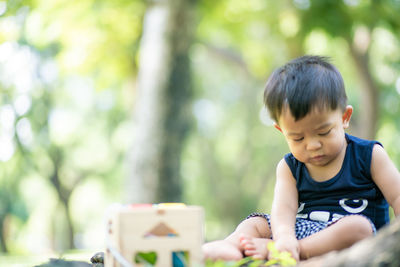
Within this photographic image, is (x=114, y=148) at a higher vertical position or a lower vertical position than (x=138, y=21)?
lower

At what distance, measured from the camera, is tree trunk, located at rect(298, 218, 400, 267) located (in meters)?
1.46

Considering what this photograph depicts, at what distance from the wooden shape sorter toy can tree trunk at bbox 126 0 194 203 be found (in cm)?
624

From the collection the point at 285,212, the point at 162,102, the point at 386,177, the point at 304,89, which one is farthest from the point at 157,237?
the point at 162,102

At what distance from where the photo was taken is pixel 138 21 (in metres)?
9.62

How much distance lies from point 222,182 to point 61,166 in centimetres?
750

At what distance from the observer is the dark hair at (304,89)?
223 cm

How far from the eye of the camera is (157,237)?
1848mm

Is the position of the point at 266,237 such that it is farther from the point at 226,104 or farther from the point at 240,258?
the point at 226,104

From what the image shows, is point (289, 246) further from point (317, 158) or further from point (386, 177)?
point (386, 177)

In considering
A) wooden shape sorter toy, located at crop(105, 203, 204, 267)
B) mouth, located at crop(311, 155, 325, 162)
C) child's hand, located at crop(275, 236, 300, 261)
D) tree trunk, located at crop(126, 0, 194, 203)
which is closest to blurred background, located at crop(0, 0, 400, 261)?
tree trunk, located at crop(126, 0, 194, 203)

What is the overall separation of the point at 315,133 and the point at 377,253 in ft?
2.88

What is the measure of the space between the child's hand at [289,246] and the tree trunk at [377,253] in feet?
1.68

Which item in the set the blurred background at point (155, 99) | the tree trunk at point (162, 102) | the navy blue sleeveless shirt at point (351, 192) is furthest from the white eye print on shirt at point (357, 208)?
the tree trunk at point (162, 102)

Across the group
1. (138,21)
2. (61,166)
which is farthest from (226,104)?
(138,21)
